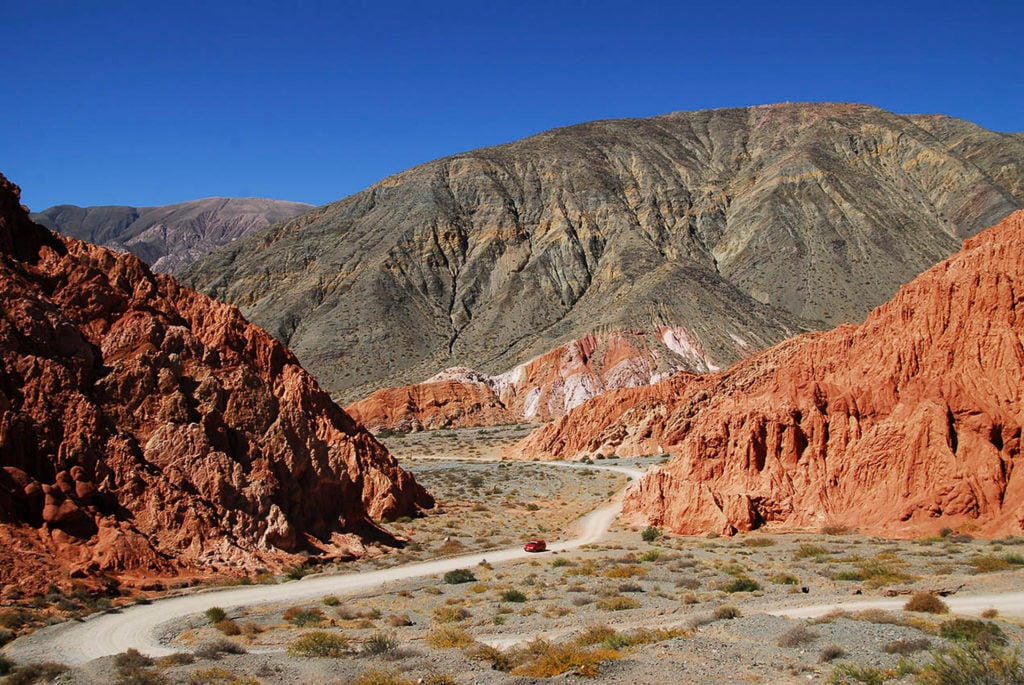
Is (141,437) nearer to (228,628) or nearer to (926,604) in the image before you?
(228,628)

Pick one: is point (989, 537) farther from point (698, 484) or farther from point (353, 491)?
point (353, 491)

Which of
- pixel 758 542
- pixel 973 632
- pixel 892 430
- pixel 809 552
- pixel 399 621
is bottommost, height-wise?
pixel 758 542

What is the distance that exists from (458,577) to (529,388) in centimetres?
7265

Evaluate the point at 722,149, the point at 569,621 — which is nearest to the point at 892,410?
the point at 569,621

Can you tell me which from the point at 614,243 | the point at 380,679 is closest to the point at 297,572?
the point at 380,679

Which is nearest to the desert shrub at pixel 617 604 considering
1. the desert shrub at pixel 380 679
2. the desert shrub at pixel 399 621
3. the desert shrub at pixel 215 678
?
the desert shrub at pixel 399 621

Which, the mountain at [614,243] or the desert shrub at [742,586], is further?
the mountain at [614,243]

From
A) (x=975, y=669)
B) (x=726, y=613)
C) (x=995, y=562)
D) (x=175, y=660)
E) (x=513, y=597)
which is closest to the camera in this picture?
(x=975, y=669)

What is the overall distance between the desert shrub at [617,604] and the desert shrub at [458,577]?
521cm

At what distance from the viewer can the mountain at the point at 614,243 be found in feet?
363

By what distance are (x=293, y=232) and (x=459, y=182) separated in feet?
100

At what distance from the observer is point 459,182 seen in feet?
483

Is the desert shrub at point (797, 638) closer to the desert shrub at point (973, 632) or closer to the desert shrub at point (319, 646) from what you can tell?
the desert shrub at point (973, 632)

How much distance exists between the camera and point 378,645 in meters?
14.8
